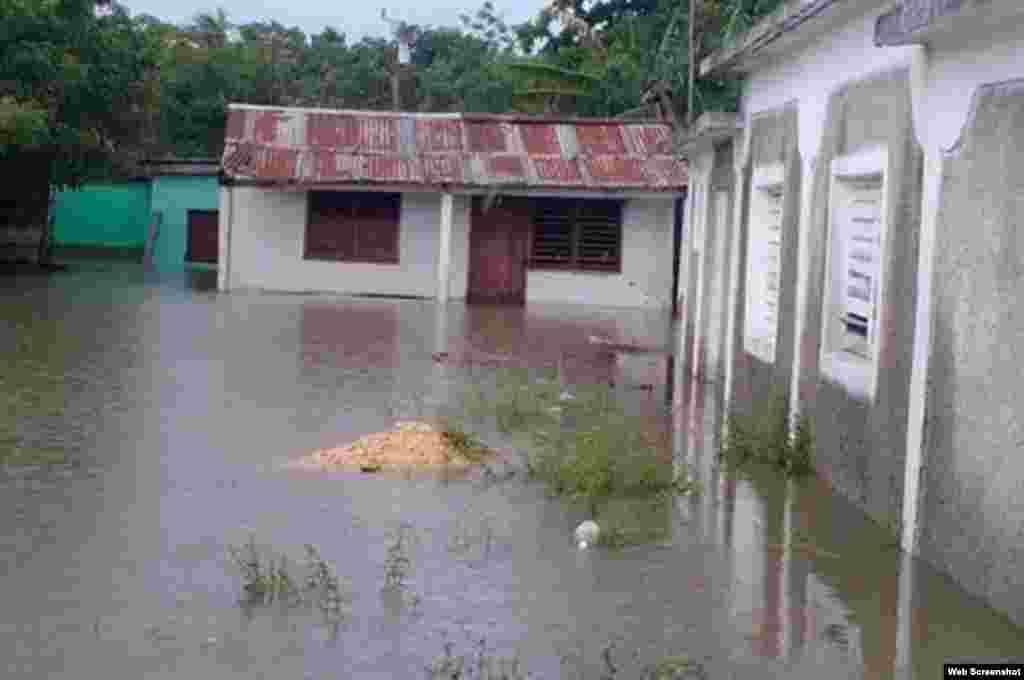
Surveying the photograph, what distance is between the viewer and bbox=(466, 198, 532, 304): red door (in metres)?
31.4

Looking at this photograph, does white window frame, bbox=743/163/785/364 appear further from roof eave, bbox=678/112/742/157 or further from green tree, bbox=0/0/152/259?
green tree, bbox=0/0/152/259

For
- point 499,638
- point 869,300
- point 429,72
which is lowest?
point 499,638

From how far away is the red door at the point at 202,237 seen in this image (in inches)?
1614

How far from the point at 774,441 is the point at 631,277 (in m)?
19.8

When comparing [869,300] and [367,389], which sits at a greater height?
[869,300]

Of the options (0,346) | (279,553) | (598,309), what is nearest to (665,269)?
(598,309)

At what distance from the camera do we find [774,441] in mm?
11688

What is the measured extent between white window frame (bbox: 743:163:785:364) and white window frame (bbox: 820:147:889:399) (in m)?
2.62

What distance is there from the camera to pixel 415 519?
376 inches

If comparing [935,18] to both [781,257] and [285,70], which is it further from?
[285,70]

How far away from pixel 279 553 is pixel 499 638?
75.4 inches

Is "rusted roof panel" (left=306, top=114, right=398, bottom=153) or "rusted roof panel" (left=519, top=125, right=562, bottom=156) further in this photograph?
"rusted roof panel" (left=519, top=125, right=562, bottom=156)

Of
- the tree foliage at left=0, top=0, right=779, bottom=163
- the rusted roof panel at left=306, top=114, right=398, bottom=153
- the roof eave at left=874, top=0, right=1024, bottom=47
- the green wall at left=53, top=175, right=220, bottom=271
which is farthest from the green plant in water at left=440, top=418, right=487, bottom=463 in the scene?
the green wall at left=53, top=175, right=220, bottom=271

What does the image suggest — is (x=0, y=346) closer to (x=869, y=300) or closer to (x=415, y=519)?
(x=415, y=519)
